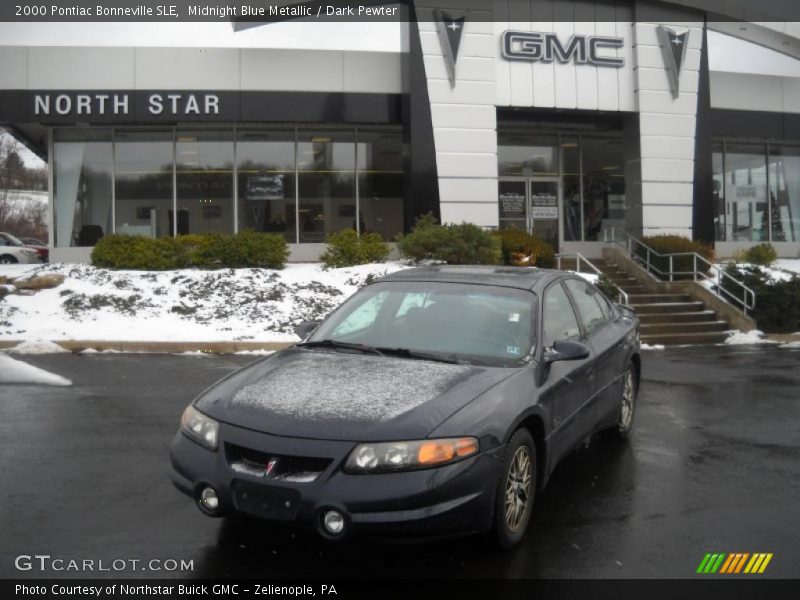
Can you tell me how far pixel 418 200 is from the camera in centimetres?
1877

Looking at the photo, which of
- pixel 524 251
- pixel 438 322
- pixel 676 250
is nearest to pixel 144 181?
pixel 524 251

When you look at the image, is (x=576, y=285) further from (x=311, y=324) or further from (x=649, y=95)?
(x=649, y=95)

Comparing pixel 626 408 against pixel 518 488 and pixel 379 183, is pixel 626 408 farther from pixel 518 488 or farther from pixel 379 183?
pixel 379 183

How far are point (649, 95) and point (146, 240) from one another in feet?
42.7

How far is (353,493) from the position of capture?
11.4 ft

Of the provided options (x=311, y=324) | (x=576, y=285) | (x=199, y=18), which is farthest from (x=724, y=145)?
(x=311, y=324)

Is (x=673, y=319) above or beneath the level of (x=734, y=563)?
above

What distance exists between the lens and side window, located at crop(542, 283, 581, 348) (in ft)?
16.3

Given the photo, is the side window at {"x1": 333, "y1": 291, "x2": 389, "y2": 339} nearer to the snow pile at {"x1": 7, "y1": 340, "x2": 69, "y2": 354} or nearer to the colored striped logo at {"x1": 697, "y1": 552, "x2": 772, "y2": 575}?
the colored striped logo at {"x1": 697, "y1": 552, "x2": 772, "y2": 575}

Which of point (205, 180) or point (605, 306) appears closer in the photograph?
point (605, 306)

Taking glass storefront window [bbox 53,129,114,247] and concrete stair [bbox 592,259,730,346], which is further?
glass storefront window [bbox 53,129,114,247]

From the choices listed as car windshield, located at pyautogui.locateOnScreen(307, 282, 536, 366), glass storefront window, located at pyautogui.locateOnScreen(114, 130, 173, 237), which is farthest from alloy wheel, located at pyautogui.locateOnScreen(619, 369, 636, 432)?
glass storefront window, located at pyautogui.locateOnScreen(114, 130, 173, 237)

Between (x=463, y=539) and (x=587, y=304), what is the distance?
2.49 meters

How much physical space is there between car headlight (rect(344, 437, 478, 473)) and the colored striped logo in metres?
1.45
